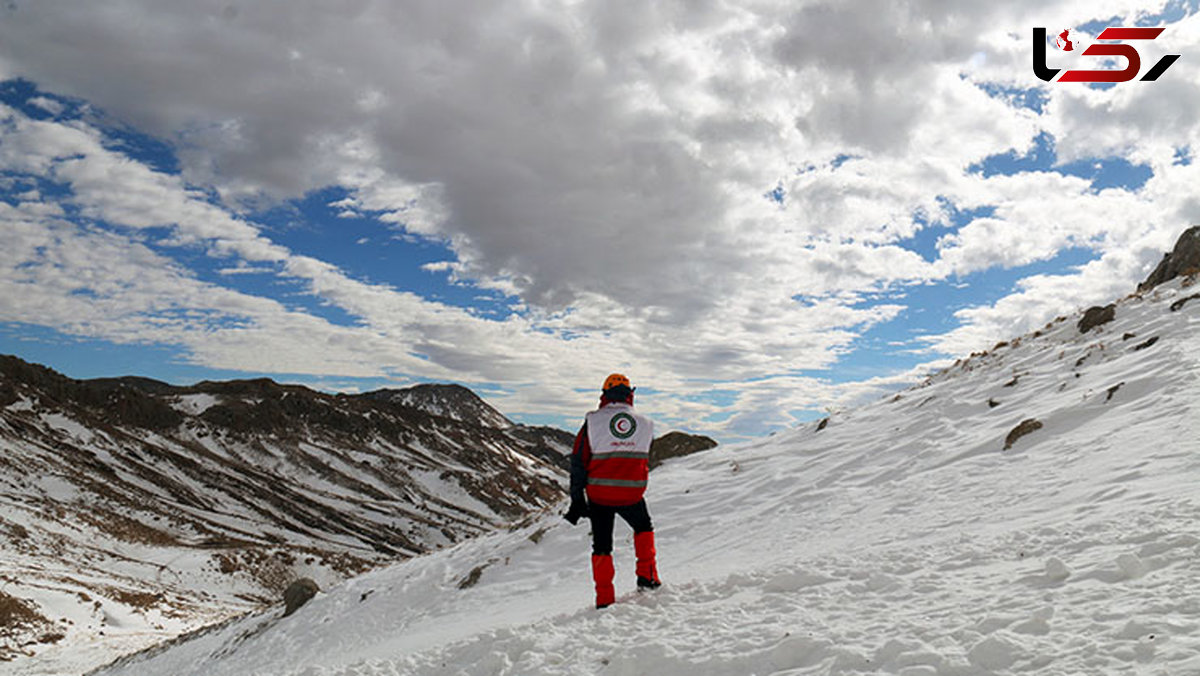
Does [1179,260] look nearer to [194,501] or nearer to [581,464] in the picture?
[581,464]

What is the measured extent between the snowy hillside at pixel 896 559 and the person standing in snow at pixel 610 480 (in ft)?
1.82

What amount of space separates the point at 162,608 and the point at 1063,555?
5256cm

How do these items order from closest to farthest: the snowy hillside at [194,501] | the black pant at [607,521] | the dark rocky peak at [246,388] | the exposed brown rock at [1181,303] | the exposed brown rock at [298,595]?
the black pant at [607,521] < the exposed brown rock at [1181,303] < the exposed brown rock at [298,595] < the snowy hillside at [194,501] < the dark rocky peak at [246,388]

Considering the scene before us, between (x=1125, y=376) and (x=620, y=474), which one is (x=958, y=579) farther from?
(x=1125, y=376)

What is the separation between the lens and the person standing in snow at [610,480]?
755 centimetres

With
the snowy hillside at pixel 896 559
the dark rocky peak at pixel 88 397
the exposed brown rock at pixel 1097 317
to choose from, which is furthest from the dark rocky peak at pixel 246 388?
the exposed brown rock at pixel 1097 317

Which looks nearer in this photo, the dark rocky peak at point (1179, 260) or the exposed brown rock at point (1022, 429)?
the exposed brown rock at point (1022, 429)

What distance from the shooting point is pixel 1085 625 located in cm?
419

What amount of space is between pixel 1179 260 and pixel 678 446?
14057 mm

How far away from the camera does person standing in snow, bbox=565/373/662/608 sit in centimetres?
755

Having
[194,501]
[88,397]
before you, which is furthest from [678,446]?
[88,397]

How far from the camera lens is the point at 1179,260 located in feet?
57.1

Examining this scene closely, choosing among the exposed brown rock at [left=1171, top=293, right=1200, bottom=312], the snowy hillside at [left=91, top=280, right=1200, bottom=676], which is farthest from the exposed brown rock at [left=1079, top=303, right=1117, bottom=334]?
the exposed brown rock at [left=1171, top=293, right=1200, bottom=312]

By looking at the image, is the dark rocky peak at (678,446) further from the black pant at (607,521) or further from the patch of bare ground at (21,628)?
the patch of bare ground at (21,628)
